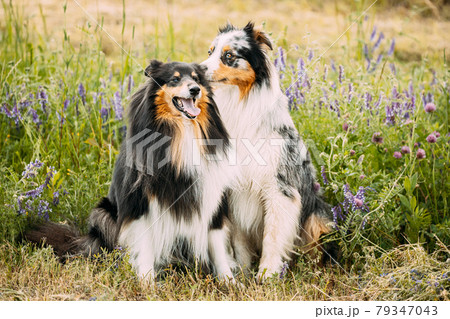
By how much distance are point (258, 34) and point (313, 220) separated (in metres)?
1.35

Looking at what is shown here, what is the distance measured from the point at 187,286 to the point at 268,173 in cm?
90

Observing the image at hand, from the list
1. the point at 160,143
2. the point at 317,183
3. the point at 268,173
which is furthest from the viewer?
the point at 317,183

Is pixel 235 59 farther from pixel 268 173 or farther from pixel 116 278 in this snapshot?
pixel 116 278

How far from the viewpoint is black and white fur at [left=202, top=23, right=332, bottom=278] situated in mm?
3454

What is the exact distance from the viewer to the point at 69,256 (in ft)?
11.8

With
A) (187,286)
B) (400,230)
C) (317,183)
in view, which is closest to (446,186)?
(400,230)

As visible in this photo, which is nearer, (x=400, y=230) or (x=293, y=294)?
(x=293, y=294)

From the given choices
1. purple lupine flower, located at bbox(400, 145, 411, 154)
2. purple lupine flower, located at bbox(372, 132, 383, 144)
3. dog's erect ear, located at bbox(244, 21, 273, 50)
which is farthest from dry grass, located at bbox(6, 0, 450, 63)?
purple lupine flower, located at bbox(400, 145, 411, 154)

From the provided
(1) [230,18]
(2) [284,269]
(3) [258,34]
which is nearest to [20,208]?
(2) [284,269]

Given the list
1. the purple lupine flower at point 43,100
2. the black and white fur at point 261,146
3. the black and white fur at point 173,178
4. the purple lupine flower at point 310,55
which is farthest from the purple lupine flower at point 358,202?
the purple lupine flower at point 43,100

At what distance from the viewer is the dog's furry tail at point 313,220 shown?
12.2 ft

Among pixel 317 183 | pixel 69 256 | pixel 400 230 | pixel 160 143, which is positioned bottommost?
pixel 69 256

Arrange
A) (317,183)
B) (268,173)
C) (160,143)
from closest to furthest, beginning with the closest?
1. (160,143)
2. (268,173)
3. (317,183)

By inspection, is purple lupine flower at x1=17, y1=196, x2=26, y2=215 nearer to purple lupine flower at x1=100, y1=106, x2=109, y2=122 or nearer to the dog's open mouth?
purple lupine flower at x1=100, y1=106, x2=109, y2=122
